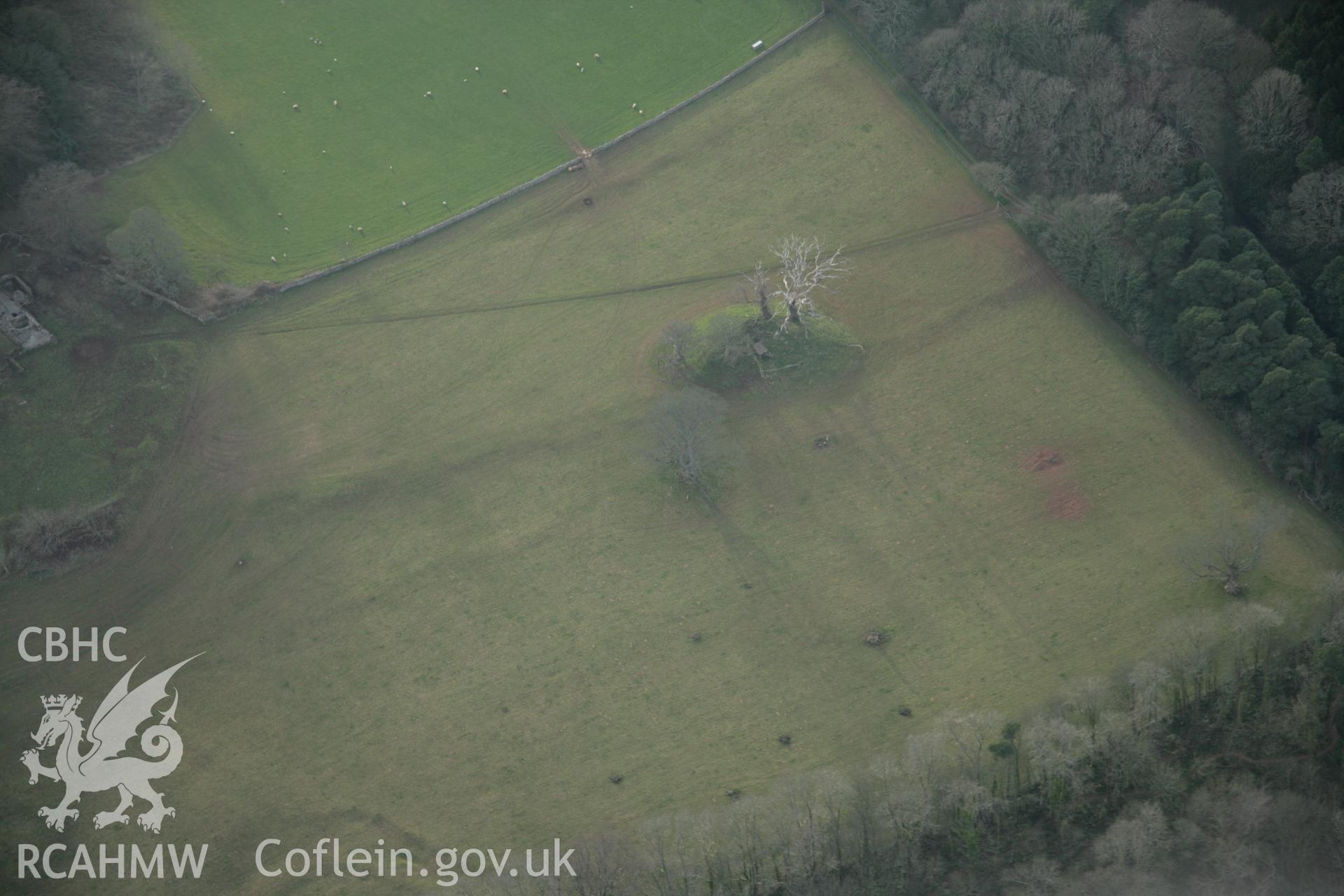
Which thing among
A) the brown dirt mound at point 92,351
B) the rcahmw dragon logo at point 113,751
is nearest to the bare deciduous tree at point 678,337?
the rcahmw dragon logo at point 113,751

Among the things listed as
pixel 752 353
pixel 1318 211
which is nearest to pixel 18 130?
pixel 752 353

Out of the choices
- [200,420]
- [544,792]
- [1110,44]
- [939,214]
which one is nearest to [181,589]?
[200,420]

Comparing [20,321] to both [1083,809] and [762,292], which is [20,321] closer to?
[762,292]

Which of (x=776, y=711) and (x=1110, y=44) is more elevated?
(x=1110, y=44)

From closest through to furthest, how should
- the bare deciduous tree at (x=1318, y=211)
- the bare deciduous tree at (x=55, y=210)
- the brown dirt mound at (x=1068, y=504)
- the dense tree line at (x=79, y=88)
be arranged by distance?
the brown dirt mound at (x=1068, y=504), the bare deciduous tree at (x=1318, y=211), the bare deciduous tree at (x=55, y=210), the dense tree line at (x=79, y=88)

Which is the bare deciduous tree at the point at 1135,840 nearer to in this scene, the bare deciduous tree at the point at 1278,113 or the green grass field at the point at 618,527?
the green grass field at the point at 618,527

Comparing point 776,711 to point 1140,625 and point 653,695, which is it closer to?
point 653,695
